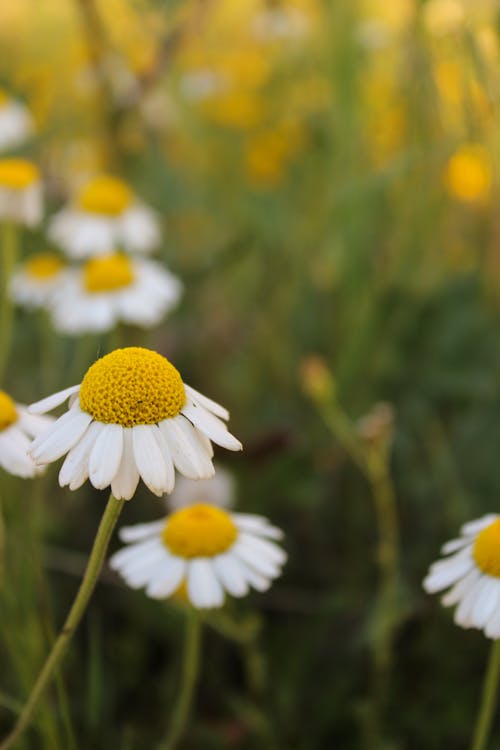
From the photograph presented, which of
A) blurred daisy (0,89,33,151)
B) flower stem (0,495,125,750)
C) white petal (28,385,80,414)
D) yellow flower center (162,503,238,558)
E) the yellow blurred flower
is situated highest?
blurred daisy (0,89,33,151)

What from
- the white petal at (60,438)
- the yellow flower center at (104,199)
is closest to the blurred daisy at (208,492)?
the yellow flower center at (104,199)

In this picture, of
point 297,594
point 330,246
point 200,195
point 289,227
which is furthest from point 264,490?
point 200,195

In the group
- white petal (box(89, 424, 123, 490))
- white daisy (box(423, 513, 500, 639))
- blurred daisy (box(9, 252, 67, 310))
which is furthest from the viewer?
blurred daisy (box(9, 252, 67, 310))

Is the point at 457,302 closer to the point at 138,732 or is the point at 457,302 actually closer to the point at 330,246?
the point at 330,246

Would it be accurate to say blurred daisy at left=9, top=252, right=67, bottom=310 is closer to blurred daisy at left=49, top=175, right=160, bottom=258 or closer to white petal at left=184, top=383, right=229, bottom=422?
blurred daisy at left=49, top=175, right=160, bottom=258

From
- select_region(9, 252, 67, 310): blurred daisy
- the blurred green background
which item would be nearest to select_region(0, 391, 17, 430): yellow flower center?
the blurred green background
